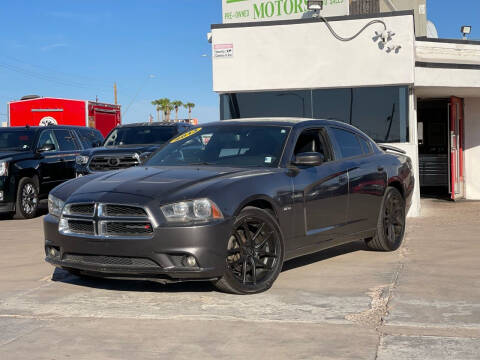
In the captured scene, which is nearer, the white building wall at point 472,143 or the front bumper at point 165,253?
the front bumper at point 165,253

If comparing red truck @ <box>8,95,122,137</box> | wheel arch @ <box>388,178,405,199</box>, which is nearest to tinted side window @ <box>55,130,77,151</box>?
wheel arch @ <box>388,178,405,199</box>

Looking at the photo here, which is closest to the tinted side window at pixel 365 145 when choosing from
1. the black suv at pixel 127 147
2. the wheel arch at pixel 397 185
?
the wheel arch at pixel 397 185

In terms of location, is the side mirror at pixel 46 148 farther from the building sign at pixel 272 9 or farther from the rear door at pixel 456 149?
the building sign at pixel 272 9

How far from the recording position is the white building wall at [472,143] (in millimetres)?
16328

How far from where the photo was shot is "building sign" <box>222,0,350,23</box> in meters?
21.1

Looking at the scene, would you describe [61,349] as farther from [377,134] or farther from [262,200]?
[377,134]

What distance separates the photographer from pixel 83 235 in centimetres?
640

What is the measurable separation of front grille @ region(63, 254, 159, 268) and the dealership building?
314 inches

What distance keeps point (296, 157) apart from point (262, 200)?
0.71 m

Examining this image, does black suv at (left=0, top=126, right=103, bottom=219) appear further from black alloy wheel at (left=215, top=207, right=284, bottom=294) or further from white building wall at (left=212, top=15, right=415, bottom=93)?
black alloy wheel at (left=215, top=207, right=284, bottom=294)

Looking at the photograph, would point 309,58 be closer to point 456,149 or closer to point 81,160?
point 456,149

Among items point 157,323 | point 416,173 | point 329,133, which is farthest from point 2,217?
point 157,323

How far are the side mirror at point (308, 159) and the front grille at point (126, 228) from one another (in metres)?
1.74

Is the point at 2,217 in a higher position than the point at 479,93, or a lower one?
lower
